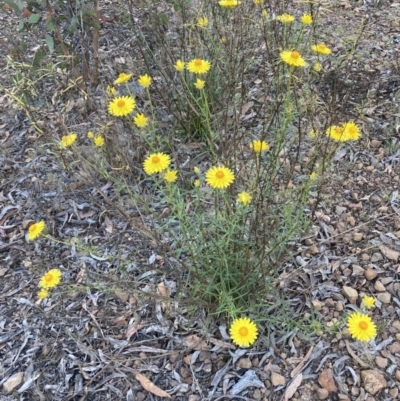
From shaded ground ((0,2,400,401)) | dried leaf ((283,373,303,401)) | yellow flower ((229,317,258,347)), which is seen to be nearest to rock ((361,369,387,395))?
shaded ground ((0,2,400,401))

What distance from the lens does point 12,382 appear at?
6.27 ft

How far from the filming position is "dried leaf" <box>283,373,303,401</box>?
69.2 inches

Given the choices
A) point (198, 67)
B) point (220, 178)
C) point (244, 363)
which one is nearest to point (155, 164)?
point (220, 178)

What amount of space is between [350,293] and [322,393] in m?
0.44

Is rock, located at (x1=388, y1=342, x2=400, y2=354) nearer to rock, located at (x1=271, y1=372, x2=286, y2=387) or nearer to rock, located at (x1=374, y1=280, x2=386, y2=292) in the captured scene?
rock, located at (x1=374, y1=280, x2=386, y2=292)

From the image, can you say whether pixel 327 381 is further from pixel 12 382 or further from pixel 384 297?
pixel 12 382

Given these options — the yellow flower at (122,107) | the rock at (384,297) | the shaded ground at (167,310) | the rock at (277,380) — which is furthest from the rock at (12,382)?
the rock at (384,297)

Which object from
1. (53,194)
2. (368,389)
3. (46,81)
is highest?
(46,81)

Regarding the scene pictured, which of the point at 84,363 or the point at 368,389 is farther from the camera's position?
the point at 84,363

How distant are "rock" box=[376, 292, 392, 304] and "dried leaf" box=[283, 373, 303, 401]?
49 centimetres

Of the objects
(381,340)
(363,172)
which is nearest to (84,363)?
(381,340)

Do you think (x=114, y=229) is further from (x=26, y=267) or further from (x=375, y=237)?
(x=375, y=237)

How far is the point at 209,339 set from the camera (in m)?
1.90

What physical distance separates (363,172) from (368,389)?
3.87ft
